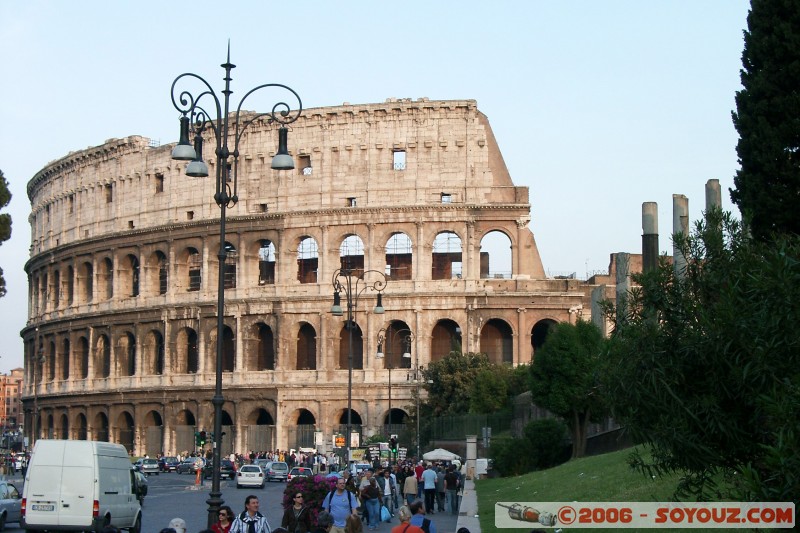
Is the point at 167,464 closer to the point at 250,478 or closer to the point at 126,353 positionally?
the point at 126,353

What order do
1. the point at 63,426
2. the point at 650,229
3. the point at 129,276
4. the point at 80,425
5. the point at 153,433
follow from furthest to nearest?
the point at 63,426
the point at 80,425
the point at 129,276
the point at 153,433
the point at 650,229

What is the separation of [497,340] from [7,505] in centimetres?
3844

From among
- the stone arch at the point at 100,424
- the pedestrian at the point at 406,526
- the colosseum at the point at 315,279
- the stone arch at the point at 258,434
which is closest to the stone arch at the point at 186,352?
the colosseum at the point at 315,279

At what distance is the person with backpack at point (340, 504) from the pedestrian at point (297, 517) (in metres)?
0.80

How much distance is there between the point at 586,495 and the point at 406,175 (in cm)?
3800

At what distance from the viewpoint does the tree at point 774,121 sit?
19.5 m

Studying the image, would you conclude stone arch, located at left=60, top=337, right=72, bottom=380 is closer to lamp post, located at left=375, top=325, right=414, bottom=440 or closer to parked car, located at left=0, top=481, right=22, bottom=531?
lamp post, located at left=375, top=325, right=414, bottom=440

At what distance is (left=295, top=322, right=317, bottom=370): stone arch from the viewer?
61.5 metres

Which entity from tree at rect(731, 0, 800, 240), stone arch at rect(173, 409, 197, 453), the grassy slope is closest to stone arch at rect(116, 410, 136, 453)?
stone arch at rect(173, 409, 197, 453)

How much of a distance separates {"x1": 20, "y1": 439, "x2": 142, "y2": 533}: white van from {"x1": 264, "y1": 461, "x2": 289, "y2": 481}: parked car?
88.7ft

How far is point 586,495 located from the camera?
22.4 m

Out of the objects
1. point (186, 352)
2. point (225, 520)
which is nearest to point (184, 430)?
point (186, 352)

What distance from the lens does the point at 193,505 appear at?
103 feet

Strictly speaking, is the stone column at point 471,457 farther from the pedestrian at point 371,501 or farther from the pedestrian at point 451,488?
the pedestrian at point 371,501
